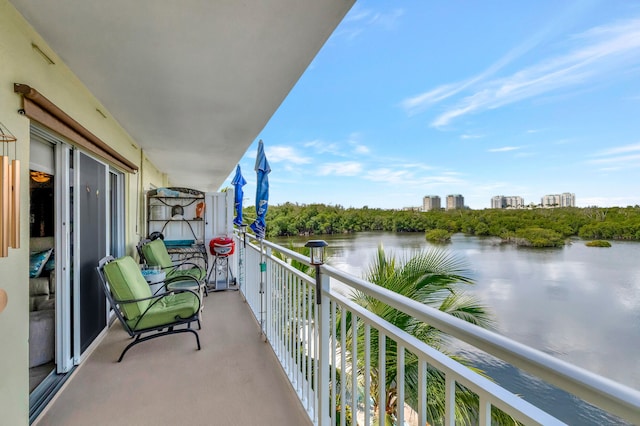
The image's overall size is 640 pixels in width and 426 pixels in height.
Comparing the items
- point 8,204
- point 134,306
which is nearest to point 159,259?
point 134,306

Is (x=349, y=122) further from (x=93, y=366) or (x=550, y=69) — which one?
(x=93, y=366)

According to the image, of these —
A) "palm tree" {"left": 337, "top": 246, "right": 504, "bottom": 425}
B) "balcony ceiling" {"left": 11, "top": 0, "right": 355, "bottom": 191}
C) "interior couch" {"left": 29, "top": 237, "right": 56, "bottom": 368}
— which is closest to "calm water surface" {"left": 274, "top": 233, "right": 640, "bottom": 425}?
"palm tree" {"left": 337, "top": 246, "right": 504, "bottom": 425}

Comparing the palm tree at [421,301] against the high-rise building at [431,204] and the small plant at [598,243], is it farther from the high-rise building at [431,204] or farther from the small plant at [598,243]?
the high-rise building at [431,204]

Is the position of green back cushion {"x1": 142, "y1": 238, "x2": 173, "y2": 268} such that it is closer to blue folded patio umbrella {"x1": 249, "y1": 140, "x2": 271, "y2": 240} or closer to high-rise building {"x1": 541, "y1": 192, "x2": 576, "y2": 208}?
blue folded patio umbrella {"x1": 249, "y1": 140, "x2": 271, "y2": 240}

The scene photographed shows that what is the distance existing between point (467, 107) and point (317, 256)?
19310 millimetres

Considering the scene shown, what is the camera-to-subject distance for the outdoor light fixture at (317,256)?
5.60 feet

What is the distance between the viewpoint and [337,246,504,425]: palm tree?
2600mm

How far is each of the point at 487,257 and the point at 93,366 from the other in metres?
10.1

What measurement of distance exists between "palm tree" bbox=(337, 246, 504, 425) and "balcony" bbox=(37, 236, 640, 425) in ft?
0.26

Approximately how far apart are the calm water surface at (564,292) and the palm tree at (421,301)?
1906 millimetres

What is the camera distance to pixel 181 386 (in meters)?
2.45

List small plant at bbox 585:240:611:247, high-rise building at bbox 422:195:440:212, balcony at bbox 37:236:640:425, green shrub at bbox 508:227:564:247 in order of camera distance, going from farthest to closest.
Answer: high-rise building at bbox 422:195:440:212 < green shrub at bbox 508:227:564:247 < small plant at bbox 585:240:611:247 < balcony at bbox 37:236:640:425

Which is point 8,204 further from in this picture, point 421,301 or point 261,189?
→ point 421,301

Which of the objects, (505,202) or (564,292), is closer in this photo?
(505,202)
